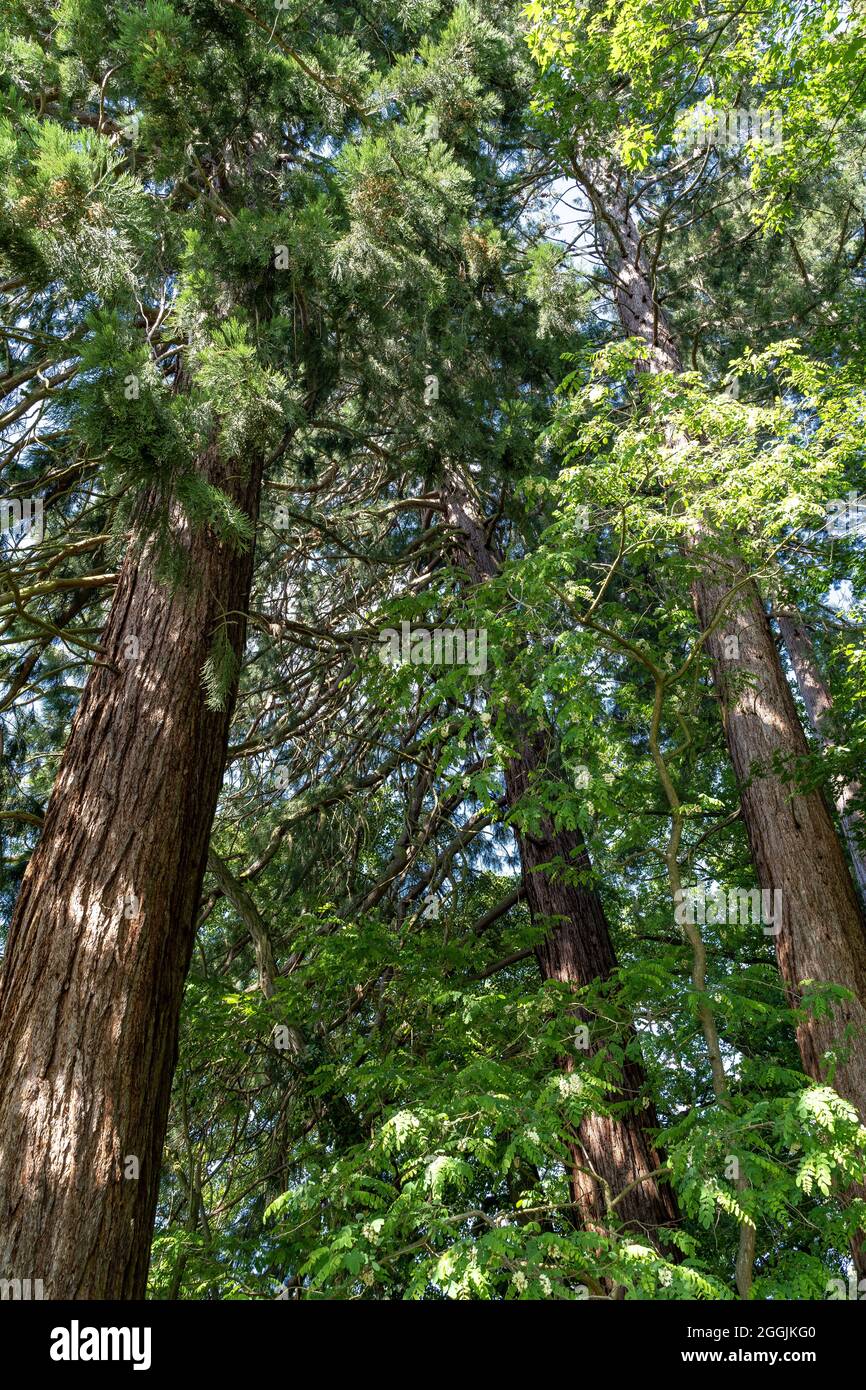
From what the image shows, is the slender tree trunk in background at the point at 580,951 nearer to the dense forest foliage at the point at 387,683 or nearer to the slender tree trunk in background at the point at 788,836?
the dense forest foliage at the point at 387,683

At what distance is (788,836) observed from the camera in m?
5.90

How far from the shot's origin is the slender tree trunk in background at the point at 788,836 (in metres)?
5.15

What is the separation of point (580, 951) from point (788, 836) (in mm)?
1417

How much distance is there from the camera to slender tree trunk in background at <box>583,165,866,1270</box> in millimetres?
5148

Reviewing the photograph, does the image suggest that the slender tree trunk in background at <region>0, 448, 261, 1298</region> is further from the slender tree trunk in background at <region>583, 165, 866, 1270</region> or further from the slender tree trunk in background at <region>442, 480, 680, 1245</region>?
the slender tree trunk in background at <region>583, 165, 866, 1270</region>

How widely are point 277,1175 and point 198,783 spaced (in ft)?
9.19

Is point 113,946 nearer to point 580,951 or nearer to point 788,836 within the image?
point 580,951

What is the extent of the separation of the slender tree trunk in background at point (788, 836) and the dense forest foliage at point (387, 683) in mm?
32

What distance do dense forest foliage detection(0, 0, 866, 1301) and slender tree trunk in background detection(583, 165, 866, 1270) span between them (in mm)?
32
